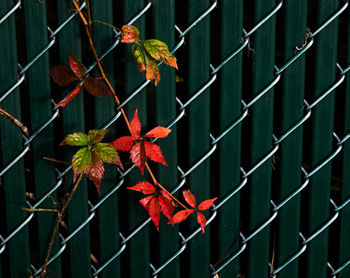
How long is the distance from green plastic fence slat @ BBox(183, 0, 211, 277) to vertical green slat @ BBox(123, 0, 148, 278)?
13 cm

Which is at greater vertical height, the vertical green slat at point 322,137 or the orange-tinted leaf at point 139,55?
the orange-tinted leaf at point 139,55

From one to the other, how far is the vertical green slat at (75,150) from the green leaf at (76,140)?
0.05 meters

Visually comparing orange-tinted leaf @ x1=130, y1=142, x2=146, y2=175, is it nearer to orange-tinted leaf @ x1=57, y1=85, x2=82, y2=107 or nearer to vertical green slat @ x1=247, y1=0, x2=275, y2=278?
orange-tinted leaf @ x1=57, y1=85, x2=82, y2=107

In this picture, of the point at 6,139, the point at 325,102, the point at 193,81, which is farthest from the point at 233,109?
the point at 6,139

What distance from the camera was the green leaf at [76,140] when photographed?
133 cm

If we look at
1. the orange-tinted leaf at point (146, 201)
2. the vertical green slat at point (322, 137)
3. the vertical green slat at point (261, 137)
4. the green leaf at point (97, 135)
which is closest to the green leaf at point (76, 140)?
the green leaf at point (97, 135)

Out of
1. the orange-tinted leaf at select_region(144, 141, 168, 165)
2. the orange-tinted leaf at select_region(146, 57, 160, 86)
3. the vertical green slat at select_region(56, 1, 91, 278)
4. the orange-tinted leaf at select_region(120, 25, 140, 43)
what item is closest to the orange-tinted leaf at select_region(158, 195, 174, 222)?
the orange-tinted leaf at select_region(144, 141, 168, 165)

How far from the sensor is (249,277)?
154cm

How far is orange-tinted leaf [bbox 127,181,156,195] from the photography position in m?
1.38

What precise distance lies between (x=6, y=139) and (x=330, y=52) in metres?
0.99

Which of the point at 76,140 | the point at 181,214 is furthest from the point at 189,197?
the point at 76,140

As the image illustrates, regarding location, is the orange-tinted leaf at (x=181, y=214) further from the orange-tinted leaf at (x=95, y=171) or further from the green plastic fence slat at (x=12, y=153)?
the green plastic fence slat at (x=12, y=153)

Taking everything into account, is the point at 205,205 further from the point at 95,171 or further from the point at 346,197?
the point at 346,197

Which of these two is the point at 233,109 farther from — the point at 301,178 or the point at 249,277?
the point at 249,277
